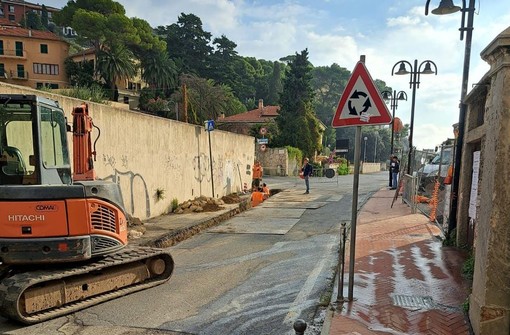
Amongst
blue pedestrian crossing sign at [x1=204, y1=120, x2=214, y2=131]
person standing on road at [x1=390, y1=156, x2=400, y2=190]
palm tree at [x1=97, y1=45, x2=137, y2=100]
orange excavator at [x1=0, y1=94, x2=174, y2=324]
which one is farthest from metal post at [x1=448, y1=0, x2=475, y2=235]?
palm tree at [x1=97, y1=45, x2=137, y2=100]

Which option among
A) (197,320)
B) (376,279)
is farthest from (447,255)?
(197,320)

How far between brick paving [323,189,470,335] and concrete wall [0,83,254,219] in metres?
6.34

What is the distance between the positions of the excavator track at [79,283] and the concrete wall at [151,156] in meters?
3.85

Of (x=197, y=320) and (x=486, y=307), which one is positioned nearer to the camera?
(x=486, y=307)

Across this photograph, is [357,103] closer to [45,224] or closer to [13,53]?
[45,224]

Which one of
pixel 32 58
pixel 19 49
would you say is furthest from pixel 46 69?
pixel 19 49

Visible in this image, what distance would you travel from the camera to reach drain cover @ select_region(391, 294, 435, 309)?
487cm

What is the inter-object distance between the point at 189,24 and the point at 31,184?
2466 inches

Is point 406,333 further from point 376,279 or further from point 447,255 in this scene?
point 447,255

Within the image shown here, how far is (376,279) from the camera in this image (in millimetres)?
5949

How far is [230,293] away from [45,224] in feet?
8.92

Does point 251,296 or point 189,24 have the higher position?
point 189,24

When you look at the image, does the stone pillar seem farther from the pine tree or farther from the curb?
the pine tree

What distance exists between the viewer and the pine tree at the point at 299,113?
142 ft
